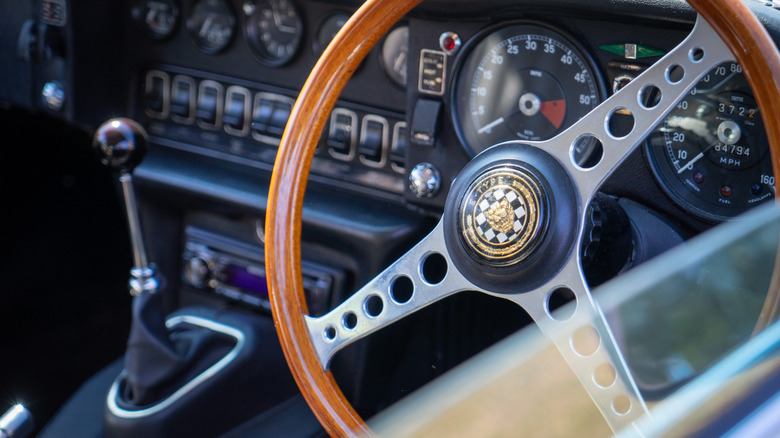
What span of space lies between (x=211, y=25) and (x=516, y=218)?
1.37 metres

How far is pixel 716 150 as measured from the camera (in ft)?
4.72

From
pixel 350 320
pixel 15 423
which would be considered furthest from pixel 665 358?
pixel 15 423

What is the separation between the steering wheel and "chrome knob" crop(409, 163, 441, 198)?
48 centimetres

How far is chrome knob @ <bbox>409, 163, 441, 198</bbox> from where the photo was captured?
1.81 m

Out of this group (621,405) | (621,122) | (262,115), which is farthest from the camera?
(262,115)

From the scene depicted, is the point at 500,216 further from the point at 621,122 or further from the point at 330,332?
the point at 621,122

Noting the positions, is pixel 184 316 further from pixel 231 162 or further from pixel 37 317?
pixel 37 317

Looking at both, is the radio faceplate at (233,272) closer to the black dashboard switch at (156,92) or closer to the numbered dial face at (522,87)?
the black dashboard switch at (156,92)

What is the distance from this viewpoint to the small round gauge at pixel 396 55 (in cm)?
193

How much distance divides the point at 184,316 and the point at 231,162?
1.40 feet

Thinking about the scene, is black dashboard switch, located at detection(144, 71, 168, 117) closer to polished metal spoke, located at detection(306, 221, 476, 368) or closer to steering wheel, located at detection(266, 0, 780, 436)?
steering wheel, located at detection(266, 0, 780, 436)

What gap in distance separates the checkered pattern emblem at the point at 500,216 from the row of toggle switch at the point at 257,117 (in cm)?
77

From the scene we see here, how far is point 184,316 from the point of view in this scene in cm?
214

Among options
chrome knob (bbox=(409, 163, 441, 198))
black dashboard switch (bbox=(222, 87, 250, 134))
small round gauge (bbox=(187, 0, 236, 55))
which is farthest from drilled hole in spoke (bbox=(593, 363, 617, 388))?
small round gauge (bbox=(187, 0, 236, 55))
